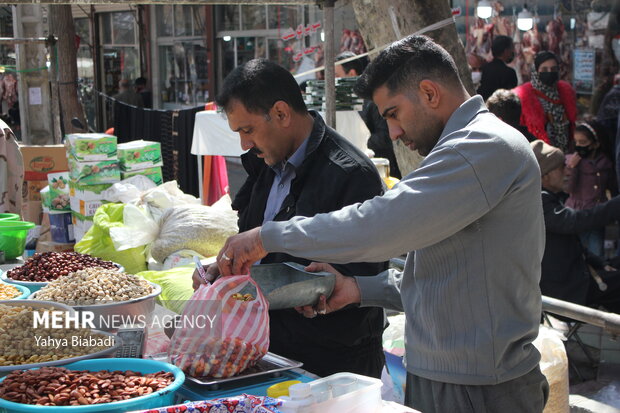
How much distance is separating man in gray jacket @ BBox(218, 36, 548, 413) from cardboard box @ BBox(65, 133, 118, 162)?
3.72m

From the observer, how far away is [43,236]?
650 cm

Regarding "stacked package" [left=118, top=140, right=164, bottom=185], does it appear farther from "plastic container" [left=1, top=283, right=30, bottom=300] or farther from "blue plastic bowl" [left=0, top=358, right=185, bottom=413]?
"blue plastic bowl" [left=0, top=358, right=185, bottom=413]

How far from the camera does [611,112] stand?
260 inches

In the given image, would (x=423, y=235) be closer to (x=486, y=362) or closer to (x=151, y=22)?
(x=486, y=362)

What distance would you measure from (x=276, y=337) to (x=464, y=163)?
106cm

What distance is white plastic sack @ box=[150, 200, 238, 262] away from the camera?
14.9ft

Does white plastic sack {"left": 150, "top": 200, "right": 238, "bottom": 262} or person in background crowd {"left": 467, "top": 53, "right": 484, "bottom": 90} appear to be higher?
person in background crowd {"left": 467, "top": 53, "right": 484, "bottom": 90}

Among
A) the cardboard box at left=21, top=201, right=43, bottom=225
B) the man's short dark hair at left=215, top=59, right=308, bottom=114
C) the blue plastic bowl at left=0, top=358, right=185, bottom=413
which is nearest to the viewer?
the blue plastic bowl at left=0, top=358, right=185, bottom=413

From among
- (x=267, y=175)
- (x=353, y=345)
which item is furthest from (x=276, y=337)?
(x=267, y=175)

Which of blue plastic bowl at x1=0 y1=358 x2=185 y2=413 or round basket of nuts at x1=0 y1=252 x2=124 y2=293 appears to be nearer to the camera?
blue plastic bowl at x1=0 y1=358 x2=185 y2=413

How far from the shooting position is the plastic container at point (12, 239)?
424 cm

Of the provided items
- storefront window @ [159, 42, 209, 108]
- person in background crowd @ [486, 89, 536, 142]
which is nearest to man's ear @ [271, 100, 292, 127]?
person in background crowd @ [486, 89, 536, 142]

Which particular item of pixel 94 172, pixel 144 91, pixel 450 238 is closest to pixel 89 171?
pixel 94 172

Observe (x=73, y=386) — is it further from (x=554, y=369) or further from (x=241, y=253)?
(x=554, y=369)
